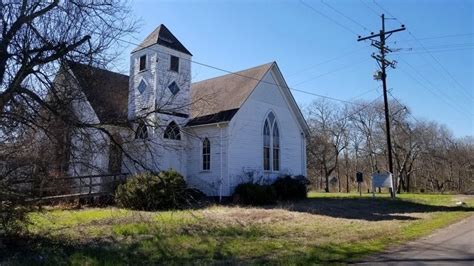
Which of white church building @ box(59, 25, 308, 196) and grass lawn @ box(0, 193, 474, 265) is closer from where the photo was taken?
grass lawn @ box(0, 193, 474, 265)

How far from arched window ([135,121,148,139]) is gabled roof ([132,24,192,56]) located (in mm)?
13443

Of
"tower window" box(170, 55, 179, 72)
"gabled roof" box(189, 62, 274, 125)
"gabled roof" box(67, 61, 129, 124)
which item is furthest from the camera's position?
"tower window" box(170, 55, 179, 72)

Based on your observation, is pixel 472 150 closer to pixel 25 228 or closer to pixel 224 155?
pixel 224 155

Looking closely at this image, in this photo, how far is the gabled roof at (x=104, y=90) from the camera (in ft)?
36.2

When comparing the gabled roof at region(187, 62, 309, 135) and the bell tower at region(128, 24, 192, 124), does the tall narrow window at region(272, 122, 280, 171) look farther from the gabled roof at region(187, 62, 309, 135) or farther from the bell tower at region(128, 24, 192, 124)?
the bell tower at region(128, 24, 192, 124)

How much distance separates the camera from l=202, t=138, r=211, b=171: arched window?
25734 mm

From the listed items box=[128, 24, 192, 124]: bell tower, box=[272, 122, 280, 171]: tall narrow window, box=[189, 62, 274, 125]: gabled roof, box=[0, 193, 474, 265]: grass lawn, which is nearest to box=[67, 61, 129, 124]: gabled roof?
box=[0, 193, 474, 265]: grass lawn

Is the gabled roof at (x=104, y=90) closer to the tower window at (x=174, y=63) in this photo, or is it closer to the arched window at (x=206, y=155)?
the arched window at (x=206, y=155)

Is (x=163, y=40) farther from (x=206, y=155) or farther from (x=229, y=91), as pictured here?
(x=206, y=155)

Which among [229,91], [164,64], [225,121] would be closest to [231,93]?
[229,91]

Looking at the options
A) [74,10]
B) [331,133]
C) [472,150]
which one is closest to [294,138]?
[74,10]

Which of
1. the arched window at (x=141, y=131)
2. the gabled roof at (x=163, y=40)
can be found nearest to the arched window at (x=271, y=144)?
the gabled roof at (x=163, y=40)

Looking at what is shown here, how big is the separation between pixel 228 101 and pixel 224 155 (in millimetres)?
3489

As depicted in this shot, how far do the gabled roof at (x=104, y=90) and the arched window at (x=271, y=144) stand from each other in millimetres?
15647
